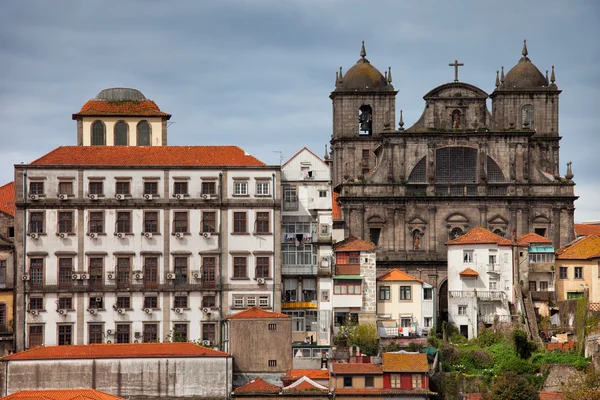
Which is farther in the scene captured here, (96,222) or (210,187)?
(210,187)

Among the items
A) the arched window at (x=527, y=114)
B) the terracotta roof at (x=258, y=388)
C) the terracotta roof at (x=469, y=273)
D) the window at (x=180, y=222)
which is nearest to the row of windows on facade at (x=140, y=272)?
the window at (x=180, y=222)

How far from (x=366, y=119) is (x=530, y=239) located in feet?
75.0

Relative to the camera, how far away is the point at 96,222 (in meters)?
108

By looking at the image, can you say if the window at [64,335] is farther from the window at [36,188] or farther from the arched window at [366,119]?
the arched window at [366,119]

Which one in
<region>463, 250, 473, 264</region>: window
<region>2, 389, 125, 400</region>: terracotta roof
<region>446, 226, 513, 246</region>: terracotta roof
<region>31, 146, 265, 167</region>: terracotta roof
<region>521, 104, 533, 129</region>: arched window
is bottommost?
<region>2, 389, 125, 400</region>: terracotta roof

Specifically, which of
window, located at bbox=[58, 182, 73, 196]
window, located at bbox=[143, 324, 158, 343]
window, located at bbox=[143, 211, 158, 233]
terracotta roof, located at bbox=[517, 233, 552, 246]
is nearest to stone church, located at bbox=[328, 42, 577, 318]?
terracotta roof, located at bbox=[517, 233, 552, 246]

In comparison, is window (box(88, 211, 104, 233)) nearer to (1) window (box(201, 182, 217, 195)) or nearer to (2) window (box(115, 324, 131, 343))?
(2) window (box(115, 324, 131, 343))

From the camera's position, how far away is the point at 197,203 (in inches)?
4281

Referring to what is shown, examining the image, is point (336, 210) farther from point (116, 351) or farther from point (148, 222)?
point (116, 351)

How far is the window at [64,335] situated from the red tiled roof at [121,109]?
21.4 m

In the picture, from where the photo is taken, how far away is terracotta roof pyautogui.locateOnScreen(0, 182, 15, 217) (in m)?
112

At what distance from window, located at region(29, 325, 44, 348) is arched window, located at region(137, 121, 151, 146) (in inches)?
828

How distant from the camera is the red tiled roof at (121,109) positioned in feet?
402

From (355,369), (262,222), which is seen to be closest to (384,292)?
(262,222)
